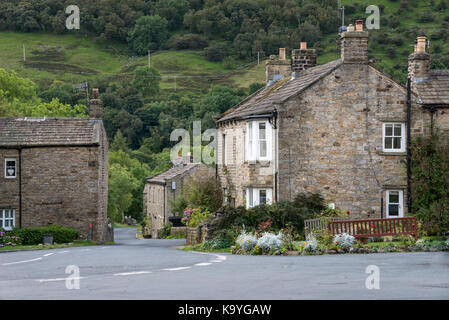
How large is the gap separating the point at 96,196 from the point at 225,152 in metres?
8.23

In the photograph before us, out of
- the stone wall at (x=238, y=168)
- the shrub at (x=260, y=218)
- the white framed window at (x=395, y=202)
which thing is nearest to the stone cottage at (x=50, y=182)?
the stone wall at (x=238, y=168)

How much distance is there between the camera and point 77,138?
42.1 metres

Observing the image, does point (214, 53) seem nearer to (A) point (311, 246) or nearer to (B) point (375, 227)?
(B) point (375, 227)

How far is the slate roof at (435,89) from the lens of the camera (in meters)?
33.3

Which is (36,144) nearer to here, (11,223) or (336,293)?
(11,223)

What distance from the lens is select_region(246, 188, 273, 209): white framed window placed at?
1329 inches

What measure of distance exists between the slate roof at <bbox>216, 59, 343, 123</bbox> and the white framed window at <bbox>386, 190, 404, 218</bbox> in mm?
6518

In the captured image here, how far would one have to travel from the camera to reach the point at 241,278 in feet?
48.0

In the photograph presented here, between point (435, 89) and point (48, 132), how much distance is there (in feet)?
74.4

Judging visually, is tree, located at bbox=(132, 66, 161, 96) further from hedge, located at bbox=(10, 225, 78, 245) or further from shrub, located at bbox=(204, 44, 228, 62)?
hedge, located at bbox=(10, 225, 78, 245)

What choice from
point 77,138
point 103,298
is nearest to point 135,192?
point 77,138

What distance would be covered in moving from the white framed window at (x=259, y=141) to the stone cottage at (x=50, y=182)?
11.1m

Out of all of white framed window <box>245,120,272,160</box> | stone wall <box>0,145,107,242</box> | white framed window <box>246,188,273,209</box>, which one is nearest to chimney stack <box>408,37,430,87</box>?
white framed window <box>245,120,272,160</box>

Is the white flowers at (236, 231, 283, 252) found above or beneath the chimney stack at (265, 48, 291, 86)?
beneath
